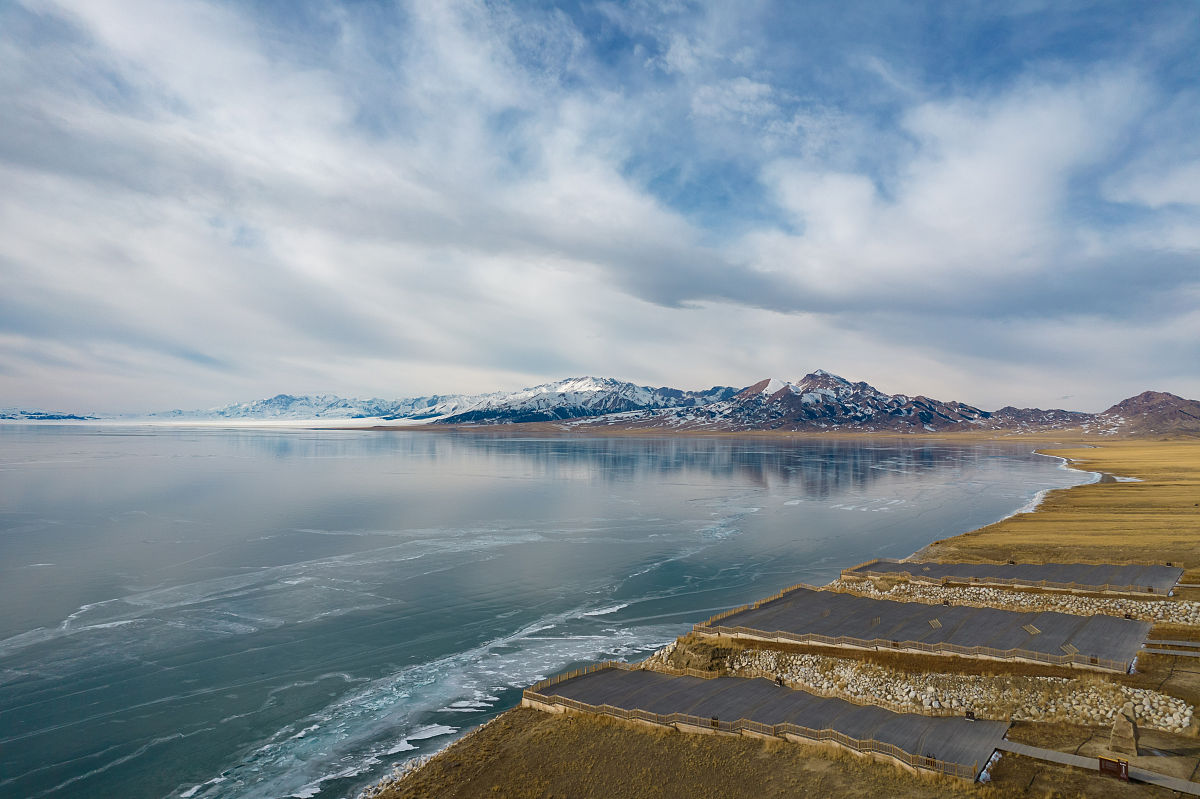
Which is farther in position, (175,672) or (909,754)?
(175,672)

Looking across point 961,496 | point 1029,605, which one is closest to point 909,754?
point 1029,605

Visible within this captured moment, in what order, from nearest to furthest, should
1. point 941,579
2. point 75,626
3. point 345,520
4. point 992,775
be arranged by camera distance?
1. point 992,775
2. point 75,626
3. point 941,579
4. point 345,520

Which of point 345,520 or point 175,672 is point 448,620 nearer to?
point 175,672

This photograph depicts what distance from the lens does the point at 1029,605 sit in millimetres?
48156

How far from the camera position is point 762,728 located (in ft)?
101

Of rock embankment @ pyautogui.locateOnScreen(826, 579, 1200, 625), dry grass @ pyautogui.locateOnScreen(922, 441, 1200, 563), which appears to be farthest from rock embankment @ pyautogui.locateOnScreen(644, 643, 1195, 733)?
dry grass @ pyautogui.locateOnScreen(922, 441, 1200, 563)

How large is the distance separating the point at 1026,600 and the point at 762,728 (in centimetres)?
3136

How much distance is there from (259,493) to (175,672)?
289 ft

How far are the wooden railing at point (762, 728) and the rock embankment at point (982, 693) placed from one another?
214 inches

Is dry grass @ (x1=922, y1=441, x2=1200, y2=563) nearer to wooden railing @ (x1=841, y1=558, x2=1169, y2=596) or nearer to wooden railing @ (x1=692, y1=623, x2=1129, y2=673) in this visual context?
wooden railing @ (x1=841, y1=558, x2=1169, y2=596)

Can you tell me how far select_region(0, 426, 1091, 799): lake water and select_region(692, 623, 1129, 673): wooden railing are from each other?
5.88m

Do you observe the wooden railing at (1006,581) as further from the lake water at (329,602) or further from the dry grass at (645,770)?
the dry grass at (645,770)

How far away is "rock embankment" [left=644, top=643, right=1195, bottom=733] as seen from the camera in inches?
1188

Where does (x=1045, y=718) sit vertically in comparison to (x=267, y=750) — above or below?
above
